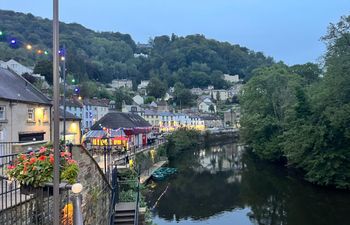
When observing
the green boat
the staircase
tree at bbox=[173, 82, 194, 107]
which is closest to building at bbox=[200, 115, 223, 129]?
tree at bbox=[173, 82, 194, 107]

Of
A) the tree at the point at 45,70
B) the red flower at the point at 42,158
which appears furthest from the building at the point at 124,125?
the red flower at the point at 42,158

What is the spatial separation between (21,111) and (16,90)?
2041 mm

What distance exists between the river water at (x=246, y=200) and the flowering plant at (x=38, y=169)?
2006 centimetres

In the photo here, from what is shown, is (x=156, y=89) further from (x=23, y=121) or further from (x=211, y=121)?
(x=23, y=121)

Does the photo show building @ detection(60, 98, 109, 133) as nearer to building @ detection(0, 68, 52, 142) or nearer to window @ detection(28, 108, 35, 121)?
building @ detection(0, 68, 52, 142)

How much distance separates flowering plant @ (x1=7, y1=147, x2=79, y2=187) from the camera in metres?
5.99

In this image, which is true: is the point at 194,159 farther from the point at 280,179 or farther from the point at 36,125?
the point at 36,125

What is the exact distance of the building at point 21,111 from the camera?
22.0 m

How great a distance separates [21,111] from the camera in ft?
76.9

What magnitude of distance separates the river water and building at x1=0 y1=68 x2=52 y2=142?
33.5 ft

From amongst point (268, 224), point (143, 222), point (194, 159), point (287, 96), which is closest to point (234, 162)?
point (194, 159)

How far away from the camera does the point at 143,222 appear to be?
15.4 m

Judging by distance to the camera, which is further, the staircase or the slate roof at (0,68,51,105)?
the slate roof at (0,68,51,105)

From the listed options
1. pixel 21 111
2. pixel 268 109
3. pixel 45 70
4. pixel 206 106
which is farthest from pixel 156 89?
pixel 21 111
